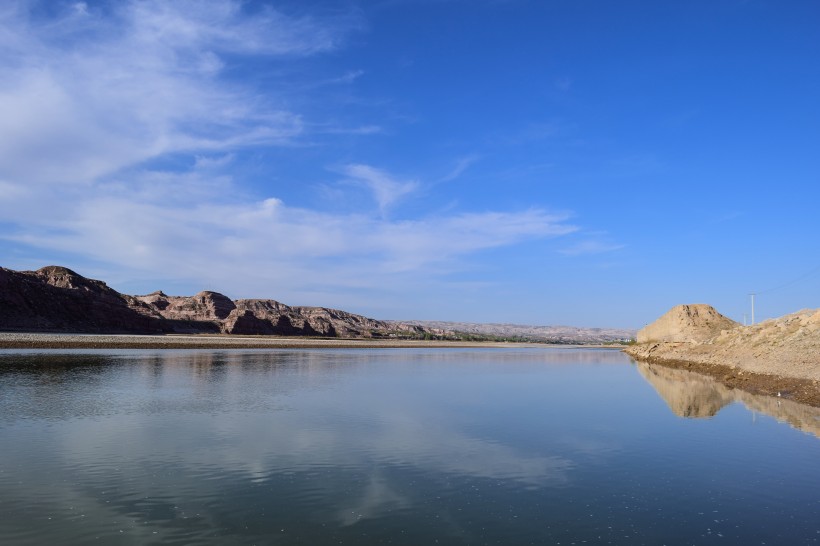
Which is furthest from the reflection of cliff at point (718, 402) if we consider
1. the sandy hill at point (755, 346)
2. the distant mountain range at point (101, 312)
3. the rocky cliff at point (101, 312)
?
the rocky cliff at point (101, 312)

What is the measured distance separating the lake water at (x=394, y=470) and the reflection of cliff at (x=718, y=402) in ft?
0.77

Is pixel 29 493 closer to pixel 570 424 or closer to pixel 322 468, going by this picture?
pixel 322 468

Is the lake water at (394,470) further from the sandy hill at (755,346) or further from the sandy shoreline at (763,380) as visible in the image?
the sandy hill at (755,346)

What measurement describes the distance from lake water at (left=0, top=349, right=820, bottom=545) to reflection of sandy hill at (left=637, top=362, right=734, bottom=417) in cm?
40

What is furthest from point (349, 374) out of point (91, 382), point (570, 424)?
point (570, 424)

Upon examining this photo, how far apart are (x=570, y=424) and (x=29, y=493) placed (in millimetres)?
→ 17766

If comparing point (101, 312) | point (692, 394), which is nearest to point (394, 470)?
point (692, 394)

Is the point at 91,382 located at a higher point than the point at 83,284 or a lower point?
lower

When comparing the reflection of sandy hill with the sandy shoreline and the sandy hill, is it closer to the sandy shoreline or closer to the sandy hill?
the sandy shoreline

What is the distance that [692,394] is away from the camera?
107 ft

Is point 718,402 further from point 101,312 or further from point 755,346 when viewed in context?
point 101,312

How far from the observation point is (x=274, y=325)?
17600 cm

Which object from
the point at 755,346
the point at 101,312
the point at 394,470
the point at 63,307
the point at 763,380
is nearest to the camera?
the point at 394,470

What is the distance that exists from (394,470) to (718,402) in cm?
2219
